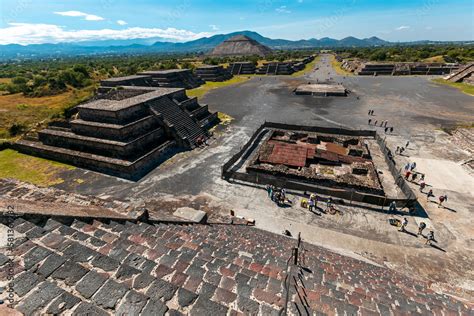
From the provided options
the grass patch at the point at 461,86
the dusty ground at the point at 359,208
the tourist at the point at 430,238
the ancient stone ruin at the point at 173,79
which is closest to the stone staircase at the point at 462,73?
the grass patch at the point at 461,86

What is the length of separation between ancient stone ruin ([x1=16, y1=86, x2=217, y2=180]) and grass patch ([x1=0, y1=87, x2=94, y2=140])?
5.03 m

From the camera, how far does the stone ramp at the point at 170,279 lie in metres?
3.81

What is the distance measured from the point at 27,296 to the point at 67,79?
5392 cm

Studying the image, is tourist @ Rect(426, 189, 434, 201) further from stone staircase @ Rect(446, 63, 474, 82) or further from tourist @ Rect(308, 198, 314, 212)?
stone staircase @ Rect(446, 63, 474, 82)

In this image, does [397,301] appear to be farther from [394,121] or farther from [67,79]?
[67,79]

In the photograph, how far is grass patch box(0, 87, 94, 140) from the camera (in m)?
24.9

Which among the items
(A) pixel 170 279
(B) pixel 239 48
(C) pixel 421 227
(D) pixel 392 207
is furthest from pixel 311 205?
(B) pixel 239 48

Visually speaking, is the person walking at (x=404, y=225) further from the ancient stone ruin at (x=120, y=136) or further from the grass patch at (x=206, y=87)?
the grass patch at (x=206, y=87)

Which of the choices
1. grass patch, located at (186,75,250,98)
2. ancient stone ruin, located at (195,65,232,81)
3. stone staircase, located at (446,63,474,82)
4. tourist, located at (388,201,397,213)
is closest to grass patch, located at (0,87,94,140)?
grass patch, located at (186,75,250,98)

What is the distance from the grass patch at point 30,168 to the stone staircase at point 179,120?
900 centimetres

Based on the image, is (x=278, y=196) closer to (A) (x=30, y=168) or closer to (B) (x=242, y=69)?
(A) (x=30, y=168)

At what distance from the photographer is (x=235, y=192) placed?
620 inches

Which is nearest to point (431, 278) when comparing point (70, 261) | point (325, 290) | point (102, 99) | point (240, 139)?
point (325, 290)

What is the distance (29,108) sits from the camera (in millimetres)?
31531
